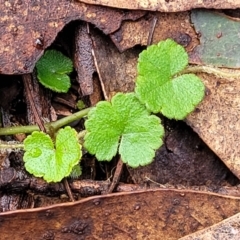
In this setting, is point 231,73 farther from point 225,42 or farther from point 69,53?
point 69,53

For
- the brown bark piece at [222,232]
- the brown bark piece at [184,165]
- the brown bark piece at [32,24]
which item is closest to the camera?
the brown bark piece at [222,232]

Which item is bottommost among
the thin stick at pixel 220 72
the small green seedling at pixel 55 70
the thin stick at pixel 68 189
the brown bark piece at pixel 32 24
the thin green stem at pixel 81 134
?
the thin stick at pixel 68 189

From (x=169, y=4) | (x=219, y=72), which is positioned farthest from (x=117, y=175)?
(x=169, y=4)

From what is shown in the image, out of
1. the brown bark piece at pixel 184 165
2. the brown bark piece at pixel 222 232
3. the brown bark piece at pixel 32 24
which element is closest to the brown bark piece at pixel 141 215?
the brown bark piece at pixel 222 232

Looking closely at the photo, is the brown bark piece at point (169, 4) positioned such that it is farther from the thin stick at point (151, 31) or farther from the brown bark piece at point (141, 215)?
the brown bark piece at point (141, 215)

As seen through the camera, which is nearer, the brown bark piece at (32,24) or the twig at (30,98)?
the brown bark piece at (32,24)

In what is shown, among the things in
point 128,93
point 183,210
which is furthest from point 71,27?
point 183,210

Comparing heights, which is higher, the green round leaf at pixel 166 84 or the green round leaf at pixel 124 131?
the green round leaf at pixel 166 84
